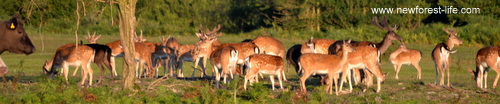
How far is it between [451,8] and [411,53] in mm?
23056

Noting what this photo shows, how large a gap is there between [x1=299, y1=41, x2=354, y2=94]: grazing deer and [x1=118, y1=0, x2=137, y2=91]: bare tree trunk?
3.42 meters

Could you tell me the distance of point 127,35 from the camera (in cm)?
1197

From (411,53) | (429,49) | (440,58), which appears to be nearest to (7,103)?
(440,58)

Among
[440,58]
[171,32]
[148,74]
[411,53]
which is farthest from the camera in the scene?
[171,32]

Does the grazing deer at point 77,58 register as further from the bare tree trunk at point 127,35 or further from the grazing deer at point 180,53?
the grazing deer at point 180,53

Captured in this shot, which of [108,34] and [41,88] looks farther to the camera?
[108,34]

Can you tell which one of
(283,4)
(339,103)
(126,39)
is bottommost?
(339,103)

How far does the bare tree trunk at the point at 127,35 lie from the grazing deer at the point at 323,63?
342 centimetres

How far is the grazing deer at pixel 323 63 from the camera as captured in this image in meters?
13.8

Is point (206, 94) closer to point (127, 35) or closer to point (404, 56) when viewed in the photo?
point (127, 35)

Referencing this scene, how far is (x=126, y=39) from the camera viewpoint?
11977 mm

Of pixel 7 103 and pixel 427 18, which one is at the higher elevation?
pixel 427 18

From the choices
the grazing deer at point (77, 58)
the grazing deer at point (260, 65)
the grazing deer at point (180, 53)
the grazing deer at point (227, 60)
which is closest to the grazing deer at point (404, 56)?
the grazing deer at point (180, 53)

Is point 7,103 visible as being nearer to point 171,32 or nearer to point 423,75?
point 423,75
